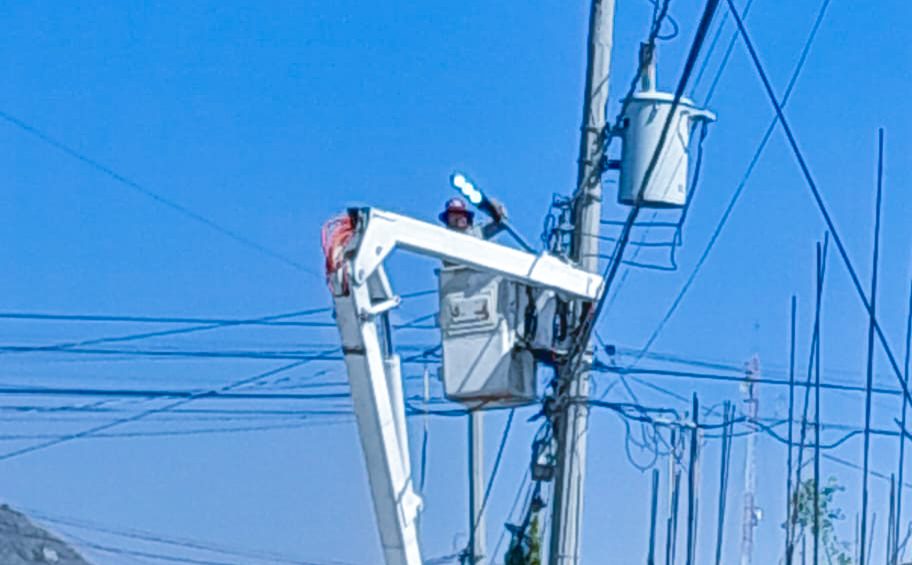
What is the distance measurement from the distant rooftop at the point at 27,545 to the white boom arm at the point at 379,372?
11.0 meters

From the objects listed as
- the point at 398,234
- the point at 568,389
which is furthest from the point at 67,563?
the point at 398,234

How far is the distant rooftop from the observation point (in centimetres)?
2198

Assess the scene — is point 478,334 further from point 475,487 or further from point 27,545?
point 27,545

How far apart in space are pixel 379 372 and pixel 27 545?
12741 millimetres

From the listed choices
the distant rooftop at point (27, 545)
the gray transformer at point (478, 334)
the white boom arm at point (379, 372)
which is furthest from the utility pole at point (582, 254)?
the distant rooftop at point (27, 545)

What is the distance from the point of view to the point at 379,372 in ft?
36.3

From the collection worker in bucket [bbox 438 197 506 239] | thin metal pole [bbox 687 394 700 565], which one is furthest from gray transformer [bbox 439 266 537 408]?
thin metal pole [bbox 687 394 700 565]

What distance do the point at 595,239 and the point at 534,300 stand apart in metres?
1.43

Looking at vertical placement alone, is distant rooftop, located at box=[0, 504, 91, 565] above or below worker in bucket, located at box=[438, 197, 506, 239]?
below

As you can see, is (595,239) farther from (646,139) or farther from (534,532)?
(534,532)

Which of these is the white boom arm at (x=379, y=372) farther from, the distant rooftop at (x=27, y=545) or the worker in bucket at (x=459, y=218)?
the distant rooftop at (x=27, y=545)

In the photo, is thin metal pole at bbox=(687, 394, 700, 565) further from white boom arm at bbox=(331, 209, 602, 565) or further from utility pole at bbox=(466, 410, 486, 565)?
white boom arm at bbox=(331, 209, 602, 565)

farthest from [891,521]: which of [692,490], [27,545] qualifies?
[27,545]

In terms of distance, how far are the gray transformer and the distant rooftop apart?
956cm
